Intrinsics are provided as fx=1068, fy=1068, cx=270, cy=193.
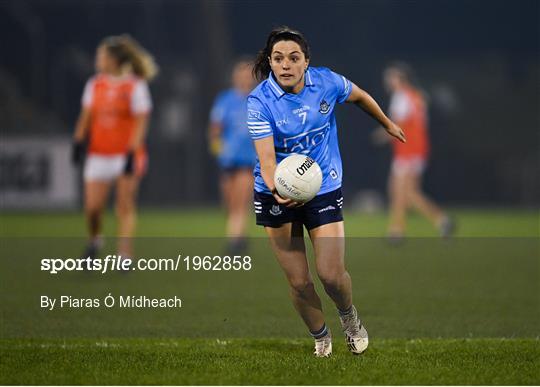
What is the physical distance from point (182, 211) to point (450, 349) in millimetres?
15896

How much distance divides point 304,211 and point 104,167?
5.31 metres

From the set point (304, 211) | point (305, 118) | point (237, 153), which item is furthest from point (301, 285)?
point (237, 153)

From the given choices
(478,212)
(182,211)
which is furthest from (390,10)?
(182,211)

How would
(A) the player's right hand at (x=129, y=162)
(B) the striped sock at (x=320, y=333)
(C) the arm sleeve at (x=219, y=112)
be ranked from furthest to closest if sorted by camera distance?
(C) the arm sleeve at (x=219, y=112)
(A) the player's right hand at (x=129, y=162)
(B) the striped sock at (x=320, y=333)

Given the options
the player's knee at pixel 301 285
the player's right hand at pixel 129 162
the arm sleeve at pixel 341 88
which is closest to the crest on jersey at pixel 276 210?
the player's knee at pixel 301 285

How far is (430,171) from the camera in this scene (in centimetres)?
2350

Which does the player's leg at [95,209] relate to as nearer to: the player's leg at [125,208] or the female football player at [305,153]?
the player's leg at [125,208]

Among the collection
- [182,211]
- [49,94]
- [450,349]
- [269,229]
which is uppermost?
[269,229]

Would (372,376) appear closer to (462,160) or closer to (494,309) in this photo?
(494,309)

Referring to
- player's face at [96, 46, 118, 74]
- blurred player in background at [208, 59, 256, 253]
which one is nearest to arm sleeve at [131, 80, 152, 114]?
player's face at [96, 46, 118, 74]

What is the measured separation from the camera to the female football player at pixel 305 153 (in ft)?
19.5

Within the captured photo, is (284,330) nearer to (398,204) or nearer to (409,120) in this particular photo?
(398,204)

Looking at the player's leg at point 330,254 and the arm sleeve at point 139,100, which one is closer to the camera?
the player's leg at point 330,254

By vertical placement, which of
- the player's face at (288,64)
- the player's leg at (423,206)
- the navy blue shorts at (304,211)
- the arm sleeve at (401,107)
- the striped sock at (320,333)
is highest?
the player's face at (288,64)
